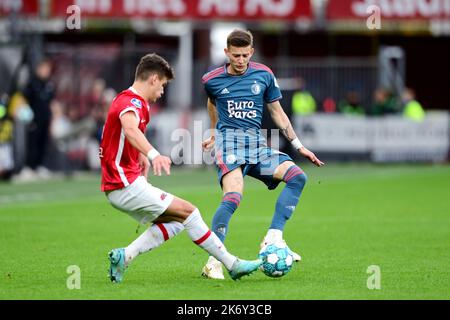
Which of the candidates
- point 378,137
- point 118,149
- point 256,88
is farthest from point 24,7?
point 118,149

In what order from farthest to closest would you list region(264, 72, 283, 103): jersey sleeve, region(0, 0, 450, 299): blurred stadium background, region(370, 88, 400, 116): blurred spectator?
region(370, 88, 400, 116): blurred spectator < region(0, 0, 450, 299): blurred stadium background < region(264, 72, 283, 103): jersey sleeve

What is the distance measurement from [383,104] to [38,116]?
9973mm

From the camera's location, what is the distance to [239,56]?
35.7 feet

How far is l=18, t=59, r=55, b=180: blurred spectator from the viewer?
25172mm

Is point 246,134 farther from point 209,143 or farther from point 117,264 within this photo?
point 117,264

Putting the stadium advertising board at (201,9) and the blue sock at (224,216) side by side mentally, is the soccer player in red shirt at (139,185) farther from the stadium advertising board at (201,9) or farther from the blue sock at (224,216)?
the stadium advertising board at (201,9)

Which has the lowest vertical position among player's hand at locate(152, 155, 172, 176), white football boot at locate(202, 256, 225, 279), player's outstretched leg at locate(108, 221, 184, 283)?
white football boot at locate(202, 256, 225, 279)

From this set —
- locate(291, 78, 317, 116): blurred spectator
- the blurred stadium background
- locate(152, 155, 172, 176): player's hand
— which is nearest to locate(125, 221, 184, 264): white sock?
locate(152, 155, 172, 176): player's hand

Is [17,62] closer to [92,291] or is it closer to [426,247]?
[426,247]

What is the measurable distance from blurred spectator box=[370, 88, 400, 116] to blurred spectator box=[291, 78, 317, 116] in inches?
71.1

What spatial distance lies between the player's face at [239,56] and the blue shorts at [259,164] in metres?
0.82

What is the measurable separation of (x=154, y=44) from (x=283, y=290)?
2937 cm

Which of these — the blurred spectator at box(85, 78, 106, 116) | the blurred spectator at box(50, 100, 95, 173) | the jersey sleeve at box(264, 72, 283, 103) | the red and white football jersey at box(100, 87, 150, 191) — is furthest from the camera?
the blurred spectator at box(85, 78, 106, 116)

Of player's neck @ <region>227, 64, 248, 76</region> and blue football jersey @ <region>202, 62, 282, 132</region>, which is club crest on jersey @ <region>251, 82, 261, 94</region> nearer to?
blue football jersey @ <region>202, 62, 282, 132</region>
